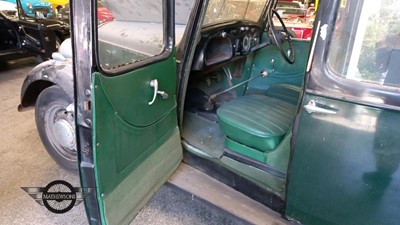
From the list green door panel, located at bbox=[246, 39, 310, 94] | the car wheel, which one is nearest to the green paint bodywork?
the car wheel

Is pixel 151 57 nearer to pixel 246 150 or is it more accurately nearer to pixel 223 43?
pixel 246 150

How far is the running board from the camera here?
4.92 ft

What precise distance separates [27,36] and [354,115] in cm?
493

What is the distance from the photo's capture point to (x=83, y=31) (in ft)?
3.56

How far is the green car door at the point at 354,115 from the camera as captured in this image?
41.1 inches

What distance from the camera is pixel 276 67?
2631mm

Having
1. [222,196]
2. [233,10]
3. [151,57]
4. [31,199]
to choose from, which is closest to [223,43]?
[233,10]

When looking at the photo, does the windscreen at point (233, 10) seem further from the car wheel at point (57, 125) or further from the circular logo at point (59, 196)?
the circular logo at point (59, 196)

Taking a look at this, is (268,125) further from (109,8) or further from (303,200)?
(109,8)

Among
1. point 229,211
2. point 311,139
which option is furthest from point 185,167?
point 311,139

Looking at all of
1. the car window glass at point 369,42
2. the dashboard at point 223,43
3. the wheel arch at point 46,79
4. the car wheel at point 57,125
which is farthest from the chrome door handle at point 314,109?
the car wheel at point 57,125

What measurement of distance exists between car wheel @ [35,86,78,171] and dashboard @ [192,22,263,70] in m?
0.95

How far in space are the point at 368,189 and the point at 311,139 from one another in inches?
11.4

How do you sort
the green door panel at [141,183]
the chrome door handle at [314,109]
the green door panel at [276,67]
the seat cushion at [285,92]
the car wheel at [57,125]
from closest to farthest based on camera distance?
1. the chrome door handle at [314,109]
2. the green door panel at [141,183]
3. the car wheel at [57,125]
4. the seat cushion at [285,92]
5. the green door panel at [276,67]
